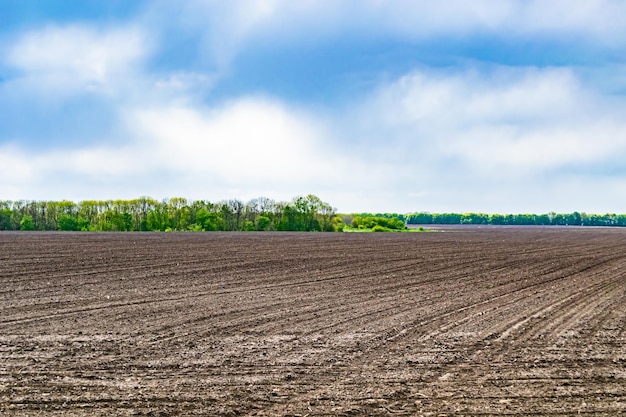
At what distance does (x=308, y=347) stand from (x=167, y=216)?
311 feet

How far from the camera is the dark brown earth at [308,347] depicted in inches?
264

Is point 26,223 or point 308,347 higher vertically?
point 26,223

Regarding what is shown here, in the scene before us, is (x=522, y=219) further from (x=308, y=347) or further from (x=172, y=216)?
(x=308, y=347)

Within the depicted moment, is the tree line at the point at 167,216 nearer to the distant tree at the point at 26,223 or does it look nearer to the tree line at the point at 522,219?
the distant tree at the point at 26,223

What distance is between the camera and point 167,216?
100m

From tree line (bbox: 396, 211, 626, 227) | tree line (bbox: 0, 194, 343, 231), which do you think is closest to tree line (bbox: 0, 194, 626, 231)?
tree line (bbox: 0, 194, 343, 231)

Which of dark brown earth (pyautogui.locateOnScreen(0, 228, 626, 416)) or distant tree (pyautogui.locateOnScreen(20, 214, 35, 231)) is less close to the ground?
distant tree (pyautogui.locateOnScreen(20, 214, 35, 231))

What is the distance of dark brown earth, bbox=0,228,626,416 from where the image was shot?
22.0ft

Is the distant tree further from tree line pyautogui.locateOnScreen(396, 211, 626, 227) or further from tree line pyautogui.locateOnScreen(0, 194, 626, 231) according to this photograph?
tree line pyautogui.locateOnScreen(396, 211, 626, 227)

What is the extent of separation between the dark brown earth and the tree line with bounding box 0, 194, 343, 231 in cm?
8013

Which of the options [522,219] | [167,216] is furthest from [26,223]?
[522,219]

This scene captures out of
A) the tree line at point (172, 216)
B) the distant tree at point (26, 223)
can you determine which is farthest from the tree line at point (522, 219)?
the distant tree at point (26, 223)

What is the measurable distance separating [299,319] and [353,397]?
5.06 m

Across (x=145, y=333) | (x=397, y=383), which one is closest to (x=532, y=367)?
(x=397, y=383)
